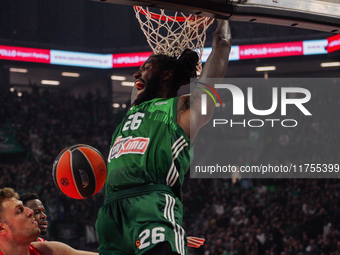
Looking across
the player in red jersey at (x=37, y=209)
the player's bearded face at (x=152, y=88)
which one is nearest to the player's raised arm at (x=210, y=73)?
the player's bearded face at (x=152, y=88)

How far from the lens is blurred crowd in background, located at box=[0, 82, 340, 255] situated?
1080 centimetres

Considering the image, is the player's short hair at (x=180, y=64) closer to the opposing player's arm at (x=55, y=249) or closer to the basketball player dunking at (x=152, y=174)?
the basketball player dunking at (x=152, y=174)

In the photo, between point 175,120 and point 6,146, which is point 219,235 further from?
point 175,120

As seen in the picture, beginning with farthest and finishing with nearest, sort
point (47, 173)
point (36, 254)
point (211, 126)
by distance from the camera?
point (211, 126) → point (47, 173) → point (36, 254)

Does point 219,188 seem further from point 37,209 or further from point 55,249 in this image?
point 55,249

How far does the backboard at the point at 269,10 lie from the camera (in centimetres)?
204

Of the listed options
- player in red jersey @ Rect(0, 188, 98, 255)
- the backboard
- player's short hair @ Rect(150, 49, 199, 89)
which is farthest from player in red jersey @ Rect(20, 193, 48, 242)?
the backboard

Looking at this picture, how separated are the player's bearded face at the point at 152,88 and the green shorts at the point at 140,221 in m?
0.63

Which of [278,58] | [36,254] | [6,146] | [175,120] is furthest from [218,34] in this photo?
[278,58]

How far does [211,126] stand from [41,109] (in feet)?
21.8

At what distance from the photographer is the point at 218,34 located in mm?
2430

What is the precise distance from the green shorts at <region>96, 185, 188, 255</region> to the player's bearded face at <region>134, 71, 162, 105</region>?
0.63 m

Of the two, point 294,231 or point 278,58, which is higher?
point 278,58

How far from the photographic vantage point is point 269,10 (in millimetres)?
2227
